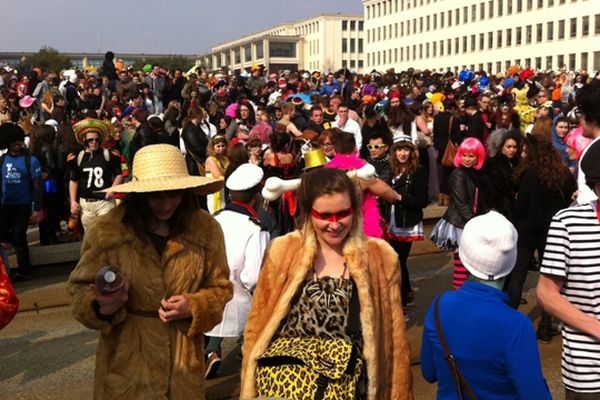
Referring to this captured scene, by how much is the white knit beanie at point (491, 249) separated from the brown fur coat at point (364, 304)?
57 cm

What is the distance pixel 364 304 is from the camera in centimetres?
310

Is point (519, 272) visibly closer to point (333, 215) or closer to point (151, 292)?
point (333, 215)

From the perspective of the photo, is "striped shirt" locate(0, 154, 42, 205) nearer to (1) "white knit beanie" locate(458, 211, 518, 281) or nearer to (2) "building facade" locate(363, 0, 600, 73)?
(1) "white knit beanie" locate(458, 211, 518, 281)

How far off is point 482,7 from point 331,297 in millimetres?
98032

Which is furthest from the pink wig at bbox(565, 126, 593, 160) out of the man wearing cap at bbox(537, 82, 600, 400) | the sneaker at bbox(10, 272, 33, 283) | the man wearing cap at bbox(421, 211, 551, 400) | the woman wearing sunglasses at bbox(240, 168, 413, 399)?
the sneaker at bbox(10, 272, 33, 283)

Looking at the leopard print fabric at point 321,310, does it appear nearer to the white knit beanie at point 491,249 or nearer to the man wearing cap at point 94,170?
the white knit beanie at point 491,249

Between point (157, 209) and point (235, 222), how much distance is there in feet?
5.73

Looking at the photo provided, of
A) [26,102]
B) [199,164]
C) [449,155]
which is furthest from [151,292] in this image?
[26,102]

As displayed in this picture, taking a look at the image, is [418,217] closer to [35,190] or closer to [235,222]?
[235,222]

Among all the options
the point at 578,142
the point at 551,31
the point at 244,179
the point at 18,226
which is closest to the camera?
the point at 244,179

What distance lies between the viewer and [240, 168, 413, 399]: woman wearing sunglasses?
305cm

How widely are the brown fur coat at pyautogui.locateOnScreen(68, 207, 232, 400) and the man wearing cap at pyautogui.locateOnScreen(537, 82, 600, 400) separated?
1592mm

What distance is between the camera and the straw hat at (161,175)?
3.26 metres

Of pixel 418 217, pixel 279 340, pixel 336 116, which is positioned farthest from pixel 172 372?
pixel 336 116
